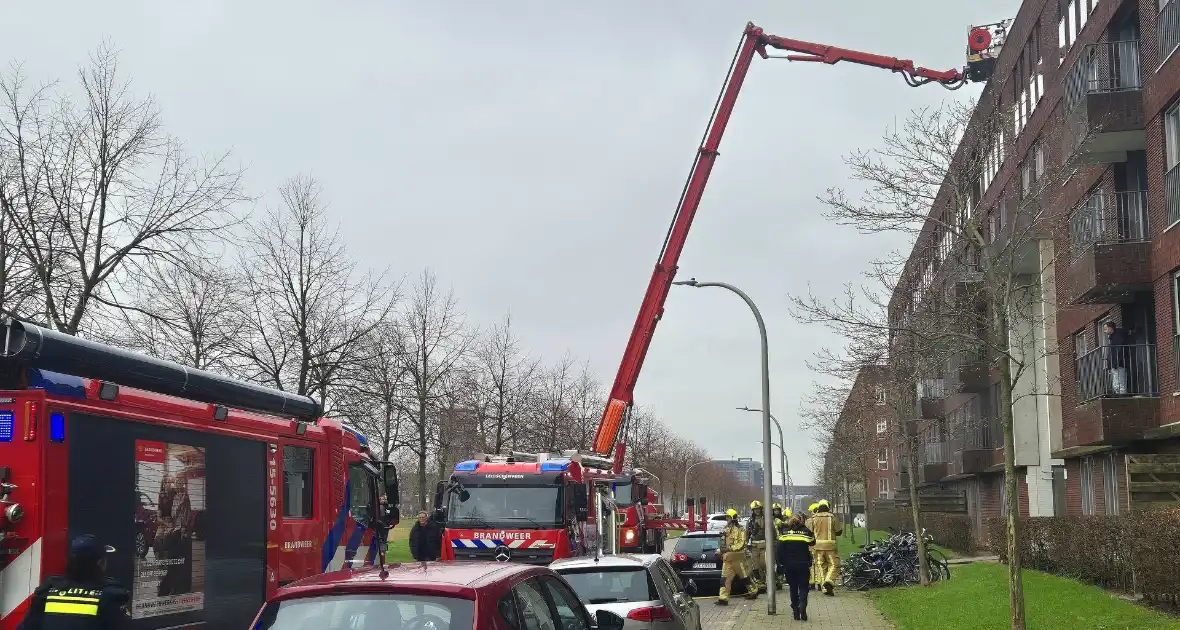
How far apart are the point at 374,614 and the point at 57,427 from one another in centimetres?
328

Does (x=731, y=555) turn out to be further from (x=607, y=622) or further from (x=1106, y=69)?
(x=607, y=622)

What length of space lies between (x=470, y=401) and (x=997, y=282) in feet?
90.1

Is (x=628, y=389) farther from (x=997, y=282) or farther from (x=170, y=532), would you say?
(x=170, y=532)

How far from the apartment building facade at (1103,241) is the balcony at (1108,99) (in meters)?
0.04

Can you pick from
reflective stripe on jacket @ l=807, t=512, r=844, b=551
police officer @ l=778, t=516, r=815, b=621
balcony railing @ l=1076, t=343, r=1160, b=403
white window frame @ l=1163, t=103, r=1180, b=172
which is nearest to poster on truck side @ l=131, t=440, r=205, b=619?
police officer @ l=778, t=516, r=815, b=621

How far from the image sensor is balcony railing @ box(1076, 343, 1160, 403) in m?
23.5

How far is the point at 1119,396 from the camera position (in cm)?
2370

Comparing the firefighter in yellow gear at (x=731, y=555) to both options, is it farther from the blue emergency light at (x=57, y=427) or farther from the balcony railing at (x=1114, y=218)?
the blue emergency light at (x=57, y=427)

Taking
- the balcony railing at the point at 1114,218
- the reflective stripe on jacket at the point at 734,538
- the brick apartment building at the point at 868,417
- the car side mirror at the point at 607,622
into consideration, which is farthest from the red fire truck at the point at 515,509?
the car side mirror at the point at 607,622

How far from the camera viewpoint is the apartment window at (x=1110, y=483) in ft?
83.7

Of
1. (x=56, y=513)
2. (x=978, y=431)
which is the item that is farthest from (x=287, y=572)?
(x=978, y=431)

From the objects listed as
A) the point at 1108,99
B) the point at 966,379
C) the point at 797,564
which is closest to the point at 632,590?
the point at 797,564

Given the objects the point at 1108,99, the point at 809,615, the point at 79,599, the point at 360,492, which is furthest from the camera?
the point at 1108,99

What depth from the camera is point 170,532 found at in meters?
9.25
